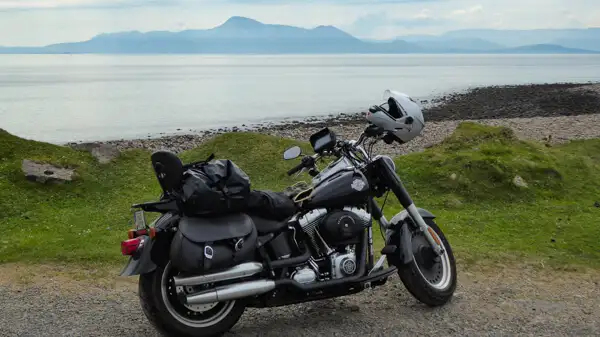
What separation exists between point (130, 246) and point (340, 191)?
1.85 meters

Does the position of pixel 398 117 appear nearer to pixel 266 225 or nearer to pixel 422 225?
pixel 422 225

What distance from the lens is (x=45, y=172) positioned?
11734mm

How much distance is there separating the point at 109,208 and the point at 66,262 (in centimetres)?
291

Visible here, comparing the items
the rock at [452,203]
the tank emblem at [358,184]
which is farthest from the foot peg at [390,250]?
the rock at [452,203]

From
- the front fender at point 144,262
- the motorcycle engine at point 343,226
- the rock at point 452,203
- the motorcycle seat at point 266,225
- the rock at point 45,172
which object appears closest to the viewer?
the front fender at point 144,262

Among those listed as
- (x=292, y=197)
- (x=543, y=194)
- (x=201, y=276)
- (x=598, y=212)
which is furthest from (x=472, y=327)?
(x=543, y=194)

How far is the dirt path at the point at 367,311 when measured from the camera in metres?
5.61

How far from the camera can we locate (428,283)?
602 cm

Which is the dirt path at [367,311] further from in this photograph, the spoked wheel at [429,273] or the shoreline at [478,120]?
the shoreline at [478,120]

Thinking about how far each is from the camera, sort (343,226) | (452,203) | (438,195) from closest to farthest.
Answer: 1. (343,226)
2. (452,203)
3. (438,195)

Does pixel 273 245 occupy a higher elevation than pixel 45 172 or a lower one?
higher

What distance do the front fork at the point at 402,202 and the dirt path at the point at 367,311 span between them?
0.65m

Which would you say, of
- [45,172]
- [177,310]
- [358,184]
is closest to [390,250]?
[358,184]

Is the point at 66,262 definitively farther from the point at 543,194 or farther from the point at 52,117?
the point at 52,117
